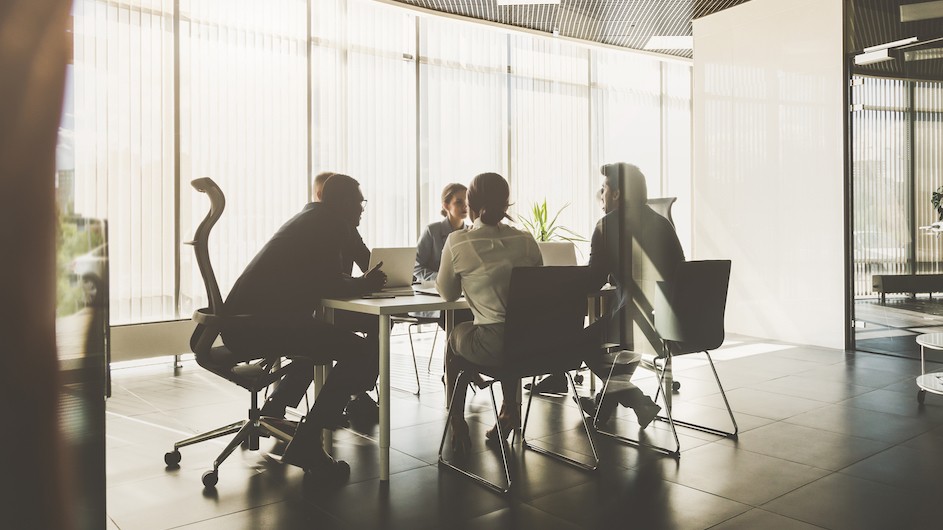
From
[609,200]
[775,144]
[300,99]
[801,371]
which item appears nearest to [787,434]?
[609,200]

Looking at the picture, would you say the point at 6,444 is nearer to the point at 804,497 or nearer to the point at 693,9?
the point at 804,497

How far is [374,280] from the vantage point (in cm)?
306

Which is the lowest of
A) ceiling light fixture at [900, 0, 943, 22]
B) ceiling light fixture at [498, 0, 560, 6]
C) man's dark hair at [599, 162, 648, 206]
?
man's dark hair at [599, 162, 648, 206]

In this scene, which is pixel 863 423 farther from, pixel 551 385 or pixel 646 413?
pixel 551 385

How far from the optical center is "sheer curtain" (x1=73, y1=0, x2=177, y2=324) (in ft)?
16.6

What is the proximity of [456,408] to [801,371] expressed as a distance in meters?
3.23

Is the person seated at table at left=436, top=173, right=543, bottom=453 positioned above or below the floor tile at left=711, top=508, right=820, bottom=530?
above

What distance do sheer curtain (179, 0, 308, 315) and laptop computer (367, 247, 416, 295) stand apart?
2.91 m

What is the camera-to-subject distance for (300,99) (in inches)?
243

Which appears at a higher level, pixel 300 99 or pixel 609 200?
pixel 300 99

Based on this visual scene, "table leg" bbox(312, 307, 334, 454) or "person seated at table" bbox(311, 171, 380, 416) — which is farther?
"person seated at table" bbox(311, 171, 380, 416)

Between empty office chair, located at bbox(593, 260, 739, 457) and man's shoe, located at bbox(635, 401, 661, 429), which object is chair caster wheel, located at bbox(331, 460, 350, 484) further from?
man's shoe, located at bbox(635, 401, 661, 429)

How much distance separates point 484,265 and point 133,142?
3.82 metres

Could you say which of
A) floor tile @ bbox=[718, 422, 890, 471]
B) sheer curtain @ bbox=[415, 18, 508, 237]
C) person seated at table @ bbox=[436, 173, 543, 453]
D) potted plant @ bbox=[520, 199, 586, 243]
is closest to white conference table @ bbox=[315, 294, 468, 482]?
person seated at table @ bbox=[436, 173, 543, 453]
